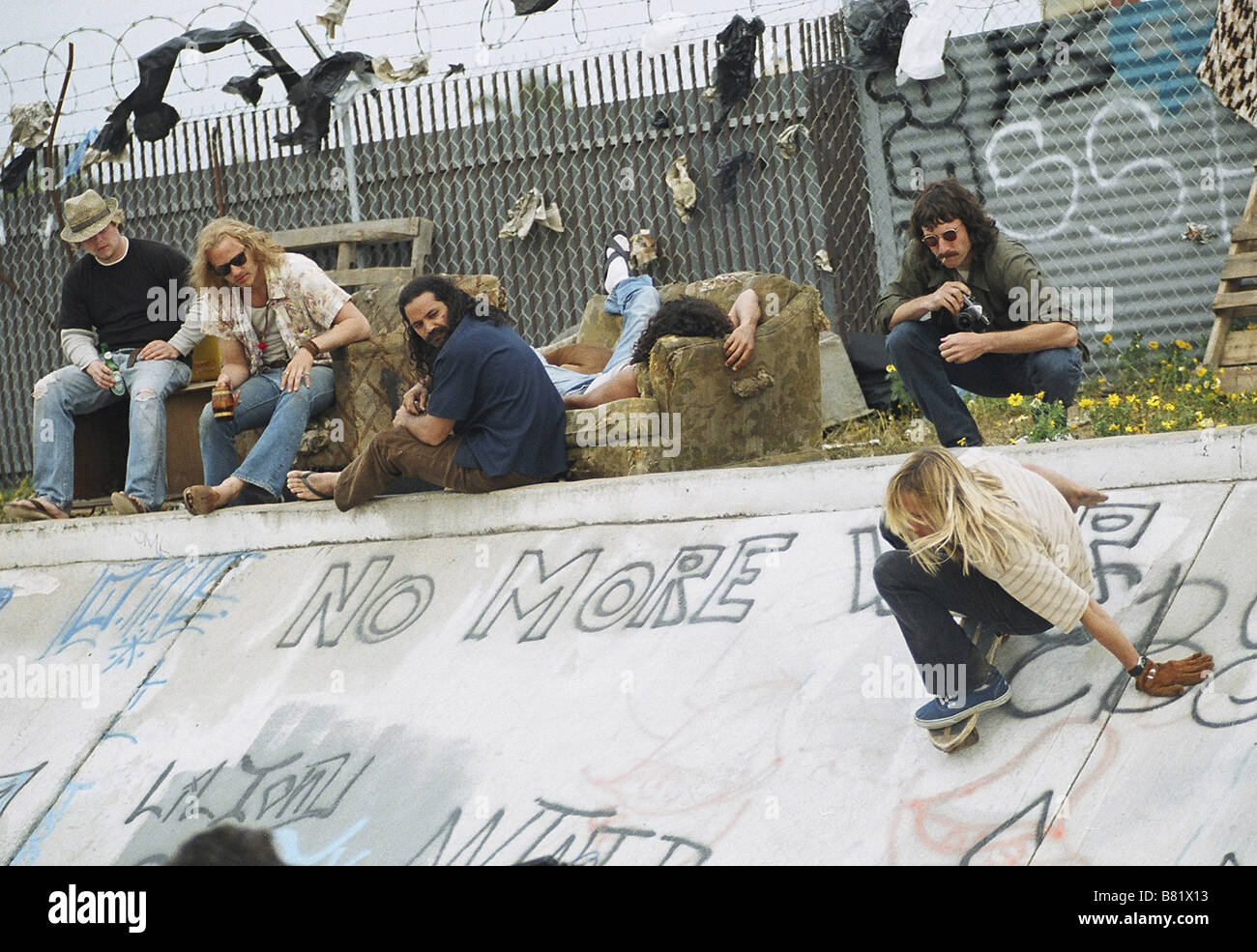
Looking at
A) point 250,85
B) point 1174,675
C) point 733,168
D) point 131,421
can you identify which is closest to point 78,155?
point 250,85

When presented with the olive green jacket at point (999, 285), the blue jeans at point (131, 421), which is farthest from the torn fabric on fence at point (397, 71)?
the olive green jacket at point (999, 285)

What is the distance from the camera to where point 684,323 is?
5.97 metres

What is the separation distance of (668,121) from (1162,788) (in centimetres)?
606

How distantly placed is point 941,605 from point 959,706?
0.28 meters

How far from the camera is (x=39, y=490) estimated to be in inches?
270

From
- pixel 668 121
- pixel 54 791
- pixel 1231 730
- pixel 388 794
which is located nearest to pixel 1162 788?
pixel 1231 730

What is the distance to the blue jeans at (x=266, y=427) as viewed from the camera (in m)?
6.29

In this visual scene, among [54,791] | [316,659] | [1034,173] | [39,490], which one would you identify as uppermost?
[1034,173]

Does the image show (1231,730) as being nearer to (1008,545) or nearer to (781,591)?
(1008,545)

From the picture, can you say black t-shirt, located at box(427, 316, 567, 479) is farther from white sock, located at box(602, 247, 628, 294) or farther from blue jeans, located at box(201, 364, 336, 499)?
white sock, located at box(602, 247, 628, 294)

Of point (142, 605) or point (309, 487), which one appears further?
point (309, 487)

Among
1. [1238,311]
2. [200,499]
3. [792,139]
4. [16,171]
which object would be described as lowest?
[200,499]

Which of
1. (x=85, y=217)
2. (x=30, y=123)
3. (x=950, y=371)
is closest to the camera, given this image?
(x=950, y=371)

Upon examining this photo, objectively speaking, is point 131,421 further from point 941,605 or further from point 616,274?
point 941,605
